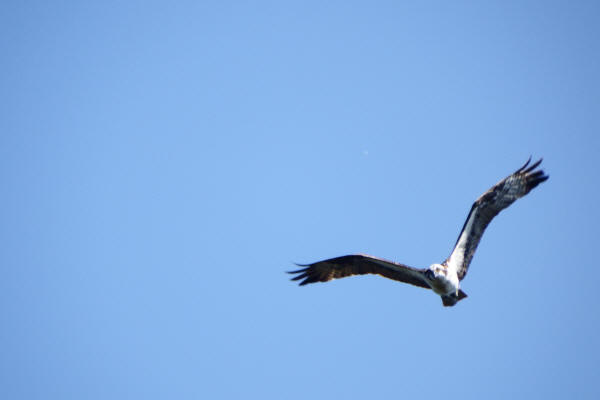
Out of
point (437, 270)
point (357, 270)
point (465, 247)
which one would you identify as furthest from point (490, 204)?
point (357, 270)

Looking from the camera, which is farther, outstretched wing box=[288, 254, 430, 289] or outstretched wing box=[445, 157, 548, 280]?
outstretched wing box=[288, 254, 430, 289]

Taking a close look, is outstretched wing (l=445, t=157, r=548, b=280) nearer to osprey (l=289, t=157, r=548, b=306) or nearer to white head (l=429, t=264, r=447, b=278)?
osprey (l=289, t=157, r=548, b=306)

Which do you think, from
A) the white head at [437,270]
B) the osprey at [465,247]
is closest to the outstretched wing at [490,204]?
the osprey at [465,247]

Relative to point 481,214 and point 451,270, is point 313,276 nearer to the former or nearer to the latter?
point 451,270

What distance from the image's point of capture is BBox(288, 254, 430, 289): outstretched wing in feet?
43.4

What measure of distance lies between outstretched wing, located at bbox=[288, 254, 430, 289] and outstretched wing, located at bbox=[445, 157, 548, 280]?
97 cm

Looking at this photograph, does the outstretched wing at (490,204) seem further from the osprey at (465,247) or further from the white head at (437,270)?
the white head at (437,270)

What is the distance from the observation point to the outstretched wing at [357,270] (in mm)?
13242

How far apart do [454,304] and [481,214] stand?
7.14 ft

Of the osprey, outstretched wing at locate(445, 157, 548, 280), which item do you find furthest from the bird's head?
outstretched wing at locate(445, 157, 548, 280)

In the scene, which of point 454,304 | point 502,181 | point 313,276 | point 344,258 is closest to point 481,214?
point 502,181

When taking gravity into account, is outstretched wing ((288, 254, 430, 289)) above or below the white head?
above

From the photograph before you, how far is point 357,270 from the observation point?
14.1m

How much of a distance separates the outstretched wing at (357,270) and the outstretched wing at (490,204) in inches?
38.1
